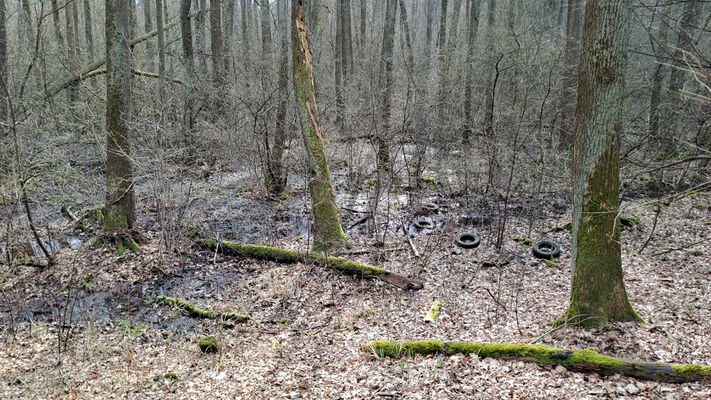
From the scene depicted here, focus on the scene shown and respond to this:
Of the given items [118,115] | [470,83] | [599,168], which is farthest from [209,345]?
[470,83]

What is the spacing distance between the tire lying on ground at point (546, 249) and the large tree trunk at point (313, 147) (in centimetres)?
372

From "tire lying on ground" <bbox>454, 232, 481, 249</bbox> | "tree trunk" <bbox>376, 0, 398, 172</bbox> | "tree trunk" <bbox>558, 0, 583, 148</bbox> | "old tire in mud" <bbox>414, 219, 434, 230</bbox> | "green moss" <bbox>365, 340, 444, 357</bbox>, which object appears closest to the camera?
"green moss" <bbox>365, 340, 444, 357</bbox>

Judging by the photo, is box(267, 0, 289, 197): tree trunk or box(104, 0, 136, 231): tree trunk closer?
box(104, 0, 136, 231): tree trunk

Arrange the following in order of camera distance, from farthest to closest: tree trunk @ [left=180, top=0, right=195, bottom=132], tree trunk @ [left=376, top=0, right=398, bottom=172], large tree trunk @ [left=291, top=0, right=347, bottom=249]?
1. tree trunk @ [left=180, top=0, right=195, bottom=132]
2. tree trunk @ [left=376, top=0, right=398, bottom=172]
3. large tree trunk @ [left=291, top=0, right=347, bottom=249]

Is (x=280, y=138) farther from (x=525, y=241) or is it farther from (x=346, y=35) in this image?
(x=346, y=35)

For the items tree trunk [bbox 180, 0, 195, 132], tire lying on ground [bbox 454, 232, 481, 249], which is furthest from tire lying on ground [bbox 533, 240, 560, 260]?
tree trunk [bbox 180, 0, 195, 132]

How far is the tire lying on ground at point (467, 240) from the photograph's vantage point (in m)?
8.66

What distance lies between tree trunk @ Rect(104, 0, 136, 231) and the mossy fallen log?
5701 millimetres

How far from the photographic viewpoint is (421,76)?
16234mm

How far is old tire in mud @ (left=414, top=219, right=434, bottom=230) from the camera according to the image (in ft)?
32.9

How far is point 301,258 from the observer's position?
8000mm

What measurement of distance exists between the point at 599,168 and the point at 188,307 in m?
6.02

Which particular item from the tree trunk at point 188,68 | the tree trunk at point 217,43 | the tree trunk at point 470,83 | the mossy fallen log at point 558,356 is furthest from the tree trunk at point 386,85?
the mossy fallen log at point 558,356

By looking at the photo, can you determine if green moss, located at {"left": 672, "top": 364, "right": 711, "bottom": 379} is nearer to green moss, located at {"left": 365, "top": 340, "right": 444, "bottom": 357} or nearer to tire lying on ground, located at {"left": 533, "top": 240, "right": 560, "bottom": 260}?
green moss, located at {"left": 365, "top": 340, "right": 444, "bottom": 357}
